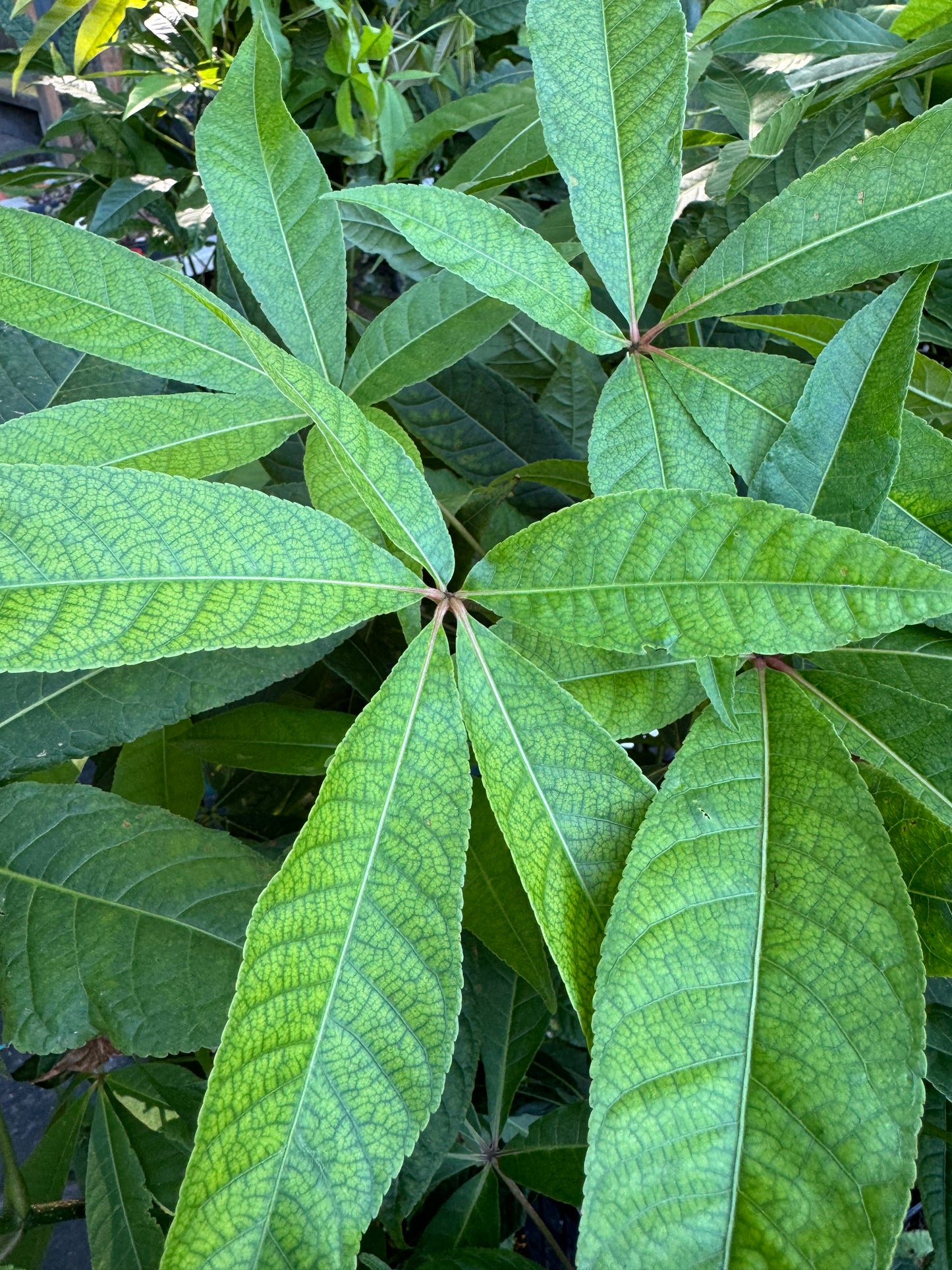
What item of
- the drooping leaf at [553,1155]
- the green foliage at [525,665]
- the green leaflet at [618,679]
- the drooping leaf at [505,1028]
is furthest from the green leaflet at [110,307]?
the drooping leaf at [553,1155]

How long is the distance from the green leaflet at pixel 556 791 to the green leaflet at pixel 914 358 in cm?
26

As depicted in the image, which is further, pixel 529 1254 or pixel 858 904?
pixel 529 1254

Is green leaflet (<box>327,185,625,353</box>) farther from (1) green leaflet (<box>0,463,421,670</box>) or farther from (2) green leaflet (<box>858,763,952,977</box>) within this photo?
(2) green leaflet (<box>858,763,952,977</box>)

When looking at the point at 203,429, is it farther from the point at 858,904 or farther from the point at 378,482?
the point at 858,904

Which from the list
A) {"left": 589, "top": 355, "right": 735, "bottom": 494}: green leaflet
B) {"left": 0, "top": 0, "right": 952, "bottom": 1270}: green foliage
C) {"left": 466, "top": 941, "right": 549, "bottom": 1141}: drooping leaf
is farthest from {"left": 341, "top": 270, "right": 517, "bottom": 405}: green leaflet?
{"left": 466, "top": 941, "right": 549, "bottom": 1141}: drooping leaf

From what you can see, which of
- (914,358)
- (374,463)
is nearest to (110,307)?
(374,463)

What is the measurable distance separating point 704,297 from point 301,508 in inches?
9.3

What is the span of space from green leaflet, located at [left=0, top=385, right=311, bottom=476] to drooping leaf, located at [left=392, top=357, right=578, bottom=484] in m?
0.22

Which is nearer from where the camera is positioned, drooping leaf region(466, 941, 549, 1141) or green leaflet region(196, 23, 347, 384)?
green leaflet region(196, 23, 347, 384)

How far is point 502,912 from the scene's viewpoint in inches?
20.7

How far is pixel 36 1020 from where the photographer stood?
0.48 metres

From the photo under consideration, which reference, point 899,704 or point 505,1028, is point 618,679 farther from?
point 505,1028

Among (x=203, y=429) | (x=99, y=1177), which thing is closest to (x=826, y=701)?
(x=203, y=429)

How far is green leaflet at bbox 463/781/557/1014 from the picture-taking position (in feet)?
1.72
